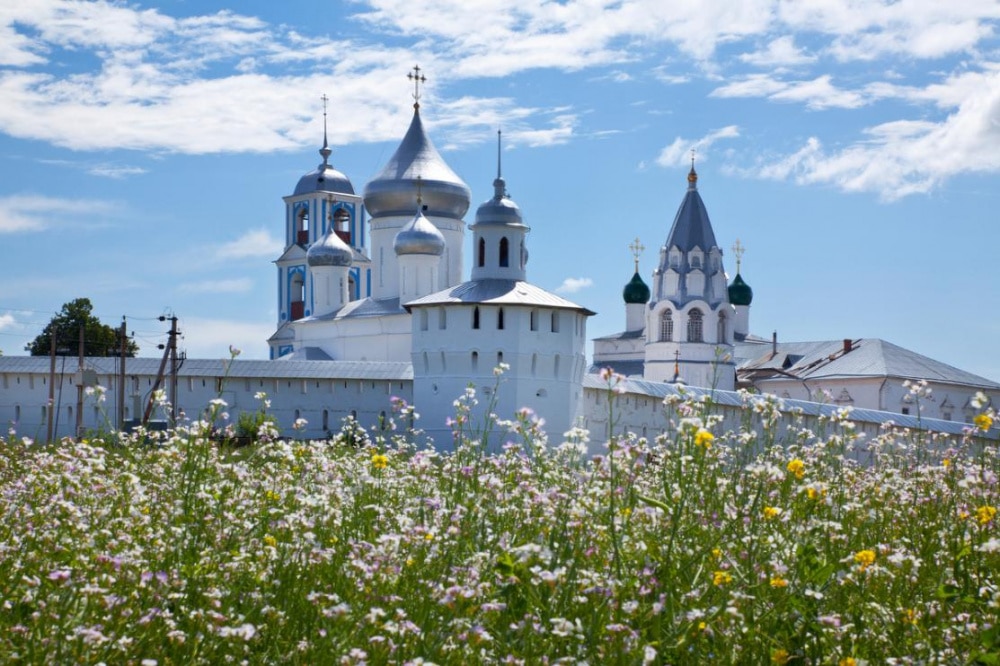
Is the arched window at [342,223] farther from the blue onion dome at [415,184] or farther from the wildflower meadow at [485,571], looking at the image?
the wildflower meadow at [485,571]

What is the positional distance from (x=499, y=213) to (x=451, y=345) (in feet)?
12.1

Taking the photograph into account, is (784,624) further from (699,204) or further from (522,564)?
(699,204)

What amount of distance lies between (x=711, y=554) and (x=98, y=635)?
2197 mm

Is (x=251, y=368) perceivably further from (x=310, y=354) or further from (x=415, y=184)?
(x=415, y=184)

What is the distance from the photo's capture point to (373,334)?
39.9 meters

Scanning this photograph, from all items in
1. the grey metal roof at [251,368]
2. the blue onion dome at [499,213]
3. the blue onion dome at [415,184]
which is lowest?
the grey metal roof at [251,368]

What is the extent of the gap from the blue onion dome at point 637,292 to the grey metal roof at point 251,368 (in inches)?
1370

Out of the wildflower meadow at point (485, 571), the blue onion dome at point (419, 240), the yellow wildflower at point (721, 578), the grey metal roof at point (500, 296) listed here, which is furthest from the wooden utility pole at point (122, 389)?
the yellow wildflower at point (721, 578)

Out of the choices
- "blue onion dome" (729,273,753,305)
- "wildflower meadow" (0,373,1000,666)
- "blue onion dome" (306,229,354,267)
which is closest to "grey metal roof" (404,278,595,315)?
"blue onion dome" (306,229,354,267)

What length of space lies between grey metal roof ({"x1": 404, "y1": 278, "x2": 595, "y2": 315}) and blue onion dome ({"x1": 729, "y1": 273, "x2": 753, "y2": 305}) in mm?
36934

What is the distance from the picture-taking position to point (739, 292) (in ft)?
214

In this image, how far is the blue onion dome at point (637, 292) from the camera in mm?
65812

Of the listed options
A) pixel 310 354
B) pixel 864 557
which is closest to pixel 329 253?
pixel 310 354

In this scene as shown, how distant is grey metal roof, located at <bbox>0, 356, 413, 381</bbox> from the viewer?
31.6m
